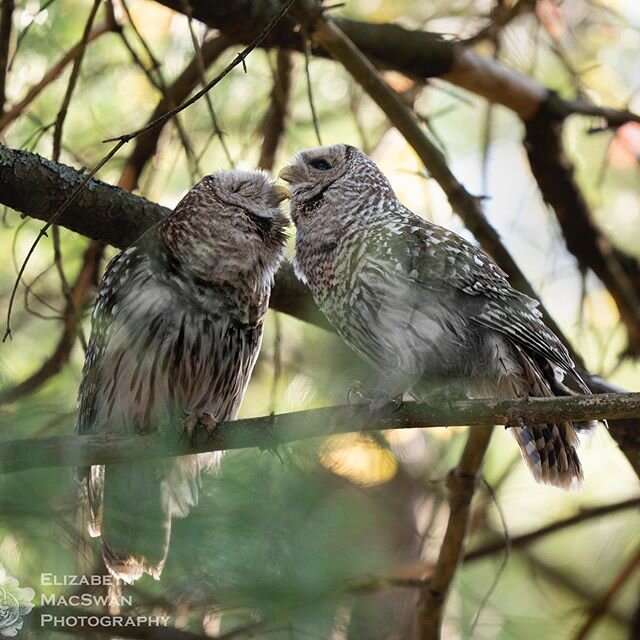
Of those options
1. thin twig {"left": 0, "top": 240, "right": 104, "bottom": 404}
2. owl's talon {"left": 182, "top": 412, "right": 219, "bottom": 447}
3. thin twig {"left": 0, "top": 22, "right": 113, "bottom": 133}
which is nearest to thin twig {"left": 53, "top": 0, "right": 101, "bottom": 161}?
thin twig {"left": 0, "top": 22, "right": 113, "bottom": 133}

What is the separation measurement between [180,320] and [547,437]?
1233mm

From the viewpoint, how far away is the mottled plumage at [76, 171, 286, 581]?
3.45 metres

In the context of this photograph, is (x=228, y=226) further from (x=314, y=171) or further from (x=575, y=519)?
(x=575, y=519)

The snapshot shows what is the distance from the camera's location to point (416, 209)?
5059 millimetres

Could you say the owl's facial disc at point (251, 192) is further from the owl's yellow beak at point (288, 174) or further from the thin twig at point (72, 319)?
the thin twig at point (72, 319)

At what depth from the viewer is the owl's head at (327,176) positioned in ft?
12.6

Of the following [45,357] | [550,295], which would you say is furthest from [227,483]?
[550,295]

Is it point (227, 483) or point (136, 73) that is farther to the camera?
point (136, 73)

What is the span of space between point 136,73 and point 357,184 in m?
1.42

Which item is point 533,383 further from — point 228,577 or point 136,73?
point 136,73

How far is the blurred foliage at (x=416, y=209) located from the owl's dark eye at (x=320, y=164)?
29 cm

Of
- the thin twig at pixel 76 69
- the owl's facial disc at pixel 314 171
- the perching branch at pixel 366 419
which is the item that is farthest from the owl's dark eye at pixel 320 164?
the perching branch at pixel 366 419

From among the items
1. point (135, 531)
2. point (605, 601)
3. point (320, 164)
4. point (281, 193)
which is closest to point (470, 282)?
point (281, 193)

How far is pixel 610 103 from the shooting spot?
5062 mm
